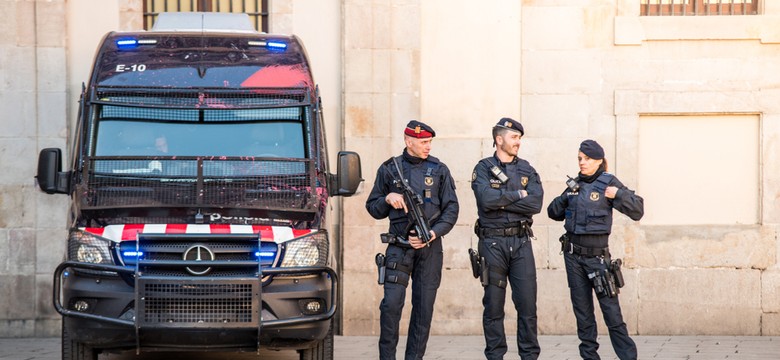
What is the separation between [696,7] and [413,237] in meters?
4.95

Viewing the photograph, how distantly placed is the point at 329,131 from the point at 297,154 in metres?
3.39

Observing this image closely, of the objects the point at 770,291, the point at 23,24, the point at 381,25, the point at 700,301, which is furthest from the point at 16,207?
the point at 770,291

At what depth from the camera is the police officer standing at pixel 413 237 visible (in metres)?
9.33

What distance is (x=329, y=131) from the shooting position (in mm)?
12562

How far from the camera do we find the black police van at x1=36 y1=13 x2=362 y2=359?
27.2 ft

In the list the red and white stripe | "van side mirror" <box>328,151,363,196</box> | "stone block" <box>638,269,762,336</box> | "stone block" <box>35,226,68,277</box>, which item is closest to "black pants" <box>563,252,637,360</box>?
"van side mirror" <box>328,151,363,196</box>

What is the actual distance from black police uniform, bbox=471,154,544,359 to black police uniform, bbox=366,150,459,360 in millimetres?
308

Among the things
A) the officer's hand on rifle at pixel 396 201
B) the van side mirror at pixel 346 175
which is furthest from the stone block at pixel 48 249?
the officer's hand on rifle at pixel 396 201

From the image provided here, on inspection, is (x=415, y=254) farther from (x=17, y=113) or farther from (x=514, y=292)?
(x=17, y=113)

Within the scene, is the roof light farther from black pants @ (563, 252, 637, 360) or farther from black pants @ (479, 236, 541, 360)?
black pants @ (563, 252, 637, 360)

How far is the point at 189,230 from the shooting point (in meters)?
8.40

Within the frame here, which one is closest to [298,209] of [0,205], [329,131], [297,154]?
[297,154]

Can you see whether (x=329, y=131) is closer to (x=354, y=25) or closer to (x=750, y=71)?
(x=354, y=25)

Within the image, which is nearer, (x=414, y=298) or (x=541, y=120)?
(x=414, y=298)
